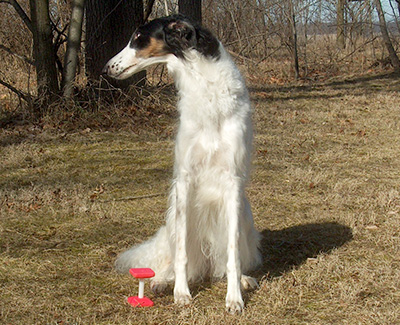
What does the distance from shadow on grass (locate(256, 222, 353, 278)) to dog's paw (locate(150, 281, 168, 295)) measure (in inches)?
26.2

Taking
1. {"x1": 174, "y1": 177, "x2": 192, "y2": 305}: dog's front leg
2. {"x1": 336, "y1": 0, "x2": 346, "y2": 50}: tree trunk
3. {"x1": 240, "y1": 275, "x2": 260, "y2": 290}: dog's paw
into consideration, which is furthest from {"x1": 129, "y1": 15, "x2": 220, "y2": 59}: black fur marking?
{"x1": 336, "y1": 0, "x2": 346, "y2": 50}: tree trunk

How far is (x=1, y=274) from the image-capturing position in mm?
3518

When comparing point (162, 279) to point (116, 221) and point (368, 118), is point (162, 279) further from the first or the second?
point (368, 118)

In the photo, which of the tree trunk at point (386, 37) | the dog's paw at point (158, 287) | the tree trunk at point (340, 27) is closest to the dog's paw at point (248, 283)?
the dog's paw at point (158, 287)

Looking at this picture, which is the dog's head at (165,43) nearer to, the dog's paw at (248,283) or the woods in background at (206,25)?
the dog's paw at (248,283)

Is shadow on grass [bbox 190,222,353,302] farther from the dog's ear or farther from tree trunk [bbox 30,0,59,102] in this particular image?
tree trunk [bbox 30,0,59,102]

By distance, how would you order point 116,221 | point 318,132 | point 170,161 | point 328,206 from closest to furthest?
1. point 116,221
2. point 328,206
3. point 170,161
4. point 318,132

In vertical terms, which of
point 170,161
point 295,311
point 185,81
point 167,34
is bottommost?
point 295,311

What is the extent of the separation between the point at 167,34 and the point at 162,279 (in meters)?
1.50

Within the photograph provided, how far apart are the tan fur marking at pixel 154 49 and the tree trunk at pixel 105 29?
5214 millimetres

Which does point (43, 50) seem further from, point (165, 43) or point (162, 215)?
point (165, 43)

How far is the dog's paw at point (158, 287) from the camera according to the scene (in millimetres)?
3332

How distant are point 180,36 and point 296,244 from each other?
192cm

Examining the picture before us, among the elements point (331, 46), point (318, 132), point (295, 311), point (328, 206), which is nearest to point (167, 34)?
point (295, 311)
